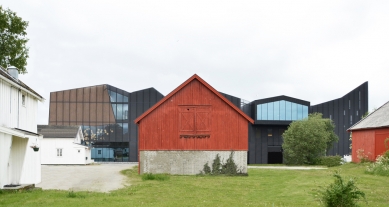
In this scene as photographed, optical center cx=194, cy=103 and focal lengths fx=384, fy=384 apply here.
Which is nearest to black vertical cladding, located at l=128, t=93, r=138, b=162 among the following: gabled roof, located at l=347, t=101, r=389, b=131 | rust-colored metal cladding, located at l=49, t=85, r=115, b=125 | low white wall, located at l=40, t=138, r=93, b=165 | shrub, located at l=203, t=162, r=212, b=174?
A: rust-colored metal cladding, located at l=49, t=85, r=115, b=125

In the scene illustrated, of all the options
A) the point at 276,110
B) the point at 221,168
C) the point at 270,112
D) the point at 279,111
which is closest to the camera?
the point at 221,168

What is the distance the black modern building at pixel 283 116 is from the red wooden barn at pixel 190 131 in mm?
39011

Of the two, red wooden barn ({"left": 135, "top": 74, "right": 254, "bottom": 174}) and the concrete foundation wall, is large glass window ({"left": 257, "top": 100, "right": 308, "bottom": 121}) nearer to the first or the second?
red wooden barn ({"left": 135, "top": 74, "right": 254, "bottom": 174})

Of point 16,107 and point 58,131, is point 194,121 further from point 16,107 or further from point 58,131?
point 58,131

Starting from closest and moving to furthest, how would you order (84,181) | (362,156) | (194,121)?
(84,181), (194,121), (362,156)

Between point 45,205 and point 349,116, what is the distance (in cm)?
7011

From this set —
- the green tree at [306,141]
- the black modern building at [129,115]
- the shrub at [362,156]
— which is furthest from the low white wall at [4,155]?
the black modern building at [129,115]

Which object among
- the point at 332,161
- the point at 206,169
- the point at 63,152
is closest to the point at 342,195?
the point at 206,169

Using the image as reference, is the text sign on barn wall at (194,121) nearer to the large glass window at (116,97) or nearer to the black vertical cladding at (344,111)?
the large glass window at (116,97)

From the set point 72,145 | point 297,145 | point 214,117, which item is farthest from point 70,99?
point 214,117

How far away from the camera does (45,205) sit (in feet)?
50.6

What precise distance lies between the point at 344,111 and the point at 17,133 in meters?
67.7

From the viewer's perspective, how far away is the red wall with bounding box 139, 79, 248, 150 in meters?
32.2

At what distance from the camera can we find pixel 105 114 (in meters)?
71.9
